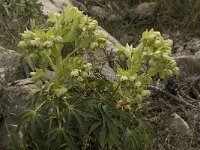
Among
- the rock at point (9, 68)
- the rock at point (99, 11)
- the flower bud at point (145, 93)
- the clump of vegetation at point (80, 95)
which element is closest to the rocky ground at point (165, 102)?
the rock at point (9, 68)

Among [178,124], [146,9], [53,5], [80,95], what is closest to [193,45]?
[146,9]

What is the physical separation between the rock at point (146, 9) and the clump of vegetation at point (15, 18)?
99.2 inches

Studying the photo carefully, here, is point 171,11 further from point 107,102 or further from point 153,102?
point 107,102

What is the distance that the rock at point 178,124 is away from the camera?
3777mm

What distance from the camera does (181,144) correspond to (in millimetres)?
3613

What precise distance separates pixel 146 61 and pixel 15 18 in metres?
1.88

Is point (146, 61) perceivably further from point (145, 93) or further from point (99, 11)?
point (99, 11)

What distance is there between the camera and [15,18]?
476cm

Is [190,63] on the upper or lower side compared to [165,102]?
lower

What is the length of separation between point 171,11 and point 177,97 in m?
3.01

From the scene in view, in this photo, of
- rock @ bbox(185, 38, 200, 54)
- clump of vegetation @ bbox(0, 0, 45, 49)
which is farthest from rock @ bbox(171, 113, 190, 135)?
rock @ bbox(185, 38, 200, 54)

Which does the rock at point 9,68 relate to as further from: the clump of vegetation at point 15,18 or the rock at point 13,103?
the clump of vegetation at point 15,18

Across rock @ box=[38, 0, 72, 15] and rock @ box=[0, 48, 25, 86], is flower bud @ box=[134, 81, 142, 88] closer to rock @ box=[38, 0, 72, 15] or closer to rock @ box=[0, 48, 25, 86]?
rock @ box=[0, 48, 25, 86]

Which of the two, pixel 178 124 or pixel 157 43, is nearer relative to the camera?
pixel 157 43
